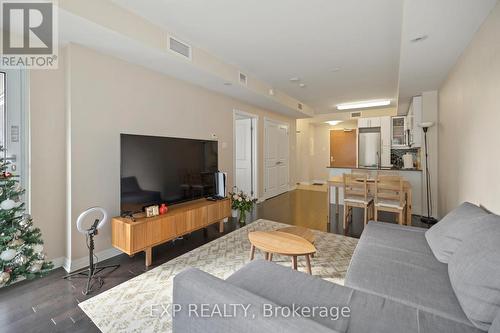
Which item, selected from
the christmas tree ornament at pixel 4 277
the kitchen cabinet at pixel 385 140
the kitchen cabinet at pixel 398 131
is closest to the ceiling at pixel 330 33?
the kitchen cabinet at pixel 398 131

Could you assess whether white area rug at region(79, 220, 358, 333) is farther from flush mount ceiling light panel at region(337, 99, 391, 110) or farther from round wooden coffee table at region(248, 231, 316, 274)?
flush mount ceiling light panel at region(337, 99, 391, 110)

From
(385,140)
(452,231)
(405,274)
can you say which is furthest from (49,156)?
(385,140)

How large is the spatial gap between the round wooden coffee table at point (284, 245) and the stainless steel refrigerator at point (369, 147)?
480 centimetres

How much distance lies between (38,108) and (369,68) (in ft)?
14.3

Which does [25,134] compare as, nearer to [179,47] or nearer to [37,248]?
[37,248]

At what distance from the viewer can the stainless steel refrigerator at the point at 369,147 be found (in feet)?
20.0

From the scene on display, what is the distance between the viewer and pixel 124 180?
8.36 ft

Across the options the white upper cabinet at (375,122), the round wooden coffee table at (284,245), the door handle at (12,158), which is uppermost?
the white upper cabinet at (375,122)

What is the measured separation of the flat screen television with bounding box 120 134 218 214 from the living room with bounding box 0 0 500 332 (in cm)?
2

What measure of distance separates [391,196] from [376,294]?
2524mm

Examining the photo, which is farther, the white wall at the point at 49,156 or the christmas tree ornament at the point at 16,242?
the white wall at the point at 49,156

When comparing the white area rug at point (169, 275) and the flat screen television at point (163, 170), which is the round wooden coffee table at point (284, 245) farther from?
the flat screen television at point (163, 170)

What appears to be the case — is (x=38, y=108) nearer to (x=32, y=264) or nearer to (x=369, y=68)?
(x=32, y=264)

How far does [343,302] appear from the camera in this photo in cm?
120
